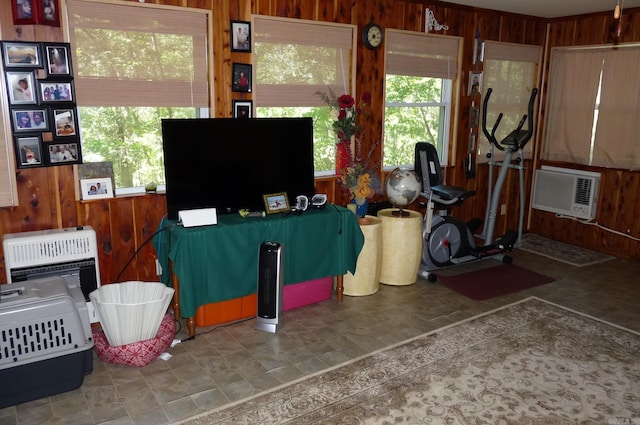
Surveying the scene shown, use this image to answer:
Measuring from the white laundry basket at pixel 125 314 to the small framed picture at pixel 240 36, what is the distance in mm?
1866

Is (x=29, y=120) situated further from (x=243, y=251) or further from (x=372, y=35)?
(x=372, y=35)

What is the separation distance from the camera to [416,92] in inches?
204

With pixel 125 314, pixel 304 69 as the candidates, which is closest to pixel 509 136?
pixel 304 69

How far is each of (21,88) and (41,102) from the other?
130 mm

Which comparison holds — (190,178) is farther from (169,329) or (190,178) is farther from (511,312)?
(511,312)

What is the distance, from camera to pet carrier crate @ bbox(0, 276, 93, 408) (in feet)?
8.46

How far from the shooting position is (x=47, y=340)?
2.68m

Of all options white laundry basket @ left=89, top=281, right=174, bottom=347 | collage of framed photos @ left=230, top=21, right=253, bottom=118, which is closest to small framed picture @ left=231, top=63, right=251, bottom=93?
collage of framed photos @ left=230, top=21, right=253, bottom=118

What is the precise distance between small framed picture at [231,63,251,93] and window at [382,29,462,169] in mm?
1435

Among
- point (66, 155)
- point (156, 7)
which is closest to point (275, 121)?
point (156, 7)

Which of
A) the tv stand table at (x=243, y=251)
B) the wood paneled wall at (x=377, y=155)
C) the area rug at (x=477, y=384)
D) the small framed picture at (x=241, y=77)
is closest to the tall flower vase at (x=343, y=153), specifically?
the wood paneled wall at (x=377, y=155)

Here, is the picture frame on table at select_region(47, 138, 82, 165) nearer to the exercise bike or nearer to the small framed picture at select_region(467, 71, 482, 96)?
the exercise bike

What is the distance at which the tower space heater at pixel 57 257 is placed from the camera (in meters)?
3.02

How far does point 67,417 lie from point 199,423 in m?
0.67
